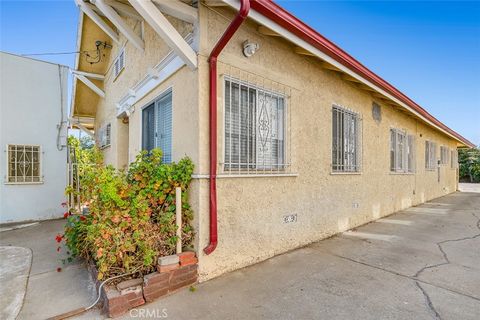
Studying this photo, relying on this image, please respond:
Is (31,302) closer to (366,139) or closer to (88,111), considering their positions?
(366,139)

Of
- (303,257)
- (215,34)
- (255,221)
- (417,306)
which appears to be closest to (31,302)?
(255,221)

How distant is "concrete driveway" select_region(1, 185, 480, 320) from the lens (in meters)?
2.62

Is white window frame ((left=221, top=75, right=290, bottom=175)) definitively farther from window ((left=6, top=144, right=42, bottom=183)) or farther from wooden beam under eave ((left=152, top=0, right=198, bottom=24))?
window ((left=6, top=144, right=42, bottom=183))

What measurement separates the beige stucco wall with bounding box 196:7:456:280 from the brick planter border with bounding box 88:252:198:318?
207 millimetres

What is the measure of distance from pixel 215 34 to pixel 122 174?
2464 mm

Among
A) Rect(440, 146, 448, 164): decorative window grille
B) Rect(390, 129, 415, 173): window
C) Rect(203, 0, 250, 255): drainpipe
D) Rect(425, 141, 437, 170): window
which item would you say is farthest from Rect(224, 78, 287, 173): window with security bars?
Rect(440, 146, 448, 164): decorative window grille

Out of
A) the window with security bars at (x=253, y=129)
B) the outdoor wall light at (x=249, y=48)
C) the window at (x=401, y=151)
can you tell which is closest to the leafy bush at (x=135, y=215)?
the window with security bars at (x=253, y=129)

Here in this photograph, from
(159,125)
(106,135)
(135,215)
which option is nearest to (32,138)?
(106,135)

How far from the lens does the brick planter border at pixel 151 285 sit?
261 centimetres

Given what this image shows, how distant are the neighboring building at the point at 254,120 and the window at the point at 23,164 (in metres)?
2.52

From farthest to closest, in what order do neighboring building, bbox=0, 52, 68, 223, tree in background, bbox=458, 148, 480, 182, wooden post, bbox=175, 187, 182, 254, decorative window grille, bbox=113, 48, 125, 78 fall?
tree in background, bbox=458, 148, 480, 182 → neighboring building, bbox=0, 52, 68, 223 → decorative window grille, bbox=113, 48, 125, 78 → wooden post, bbox=175, 187, 182, 254

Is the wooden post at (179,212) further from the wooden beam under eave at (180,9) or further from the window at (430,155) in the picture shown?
the window at (430,155)

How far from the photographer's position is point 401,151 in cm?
926

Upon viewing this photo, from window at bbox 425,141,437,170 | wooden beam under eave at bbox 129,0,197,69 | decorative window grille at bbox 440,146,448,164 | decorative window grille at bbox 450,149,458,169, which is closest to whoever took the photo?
wooden beam under eave at bbox 129,0,197,69
